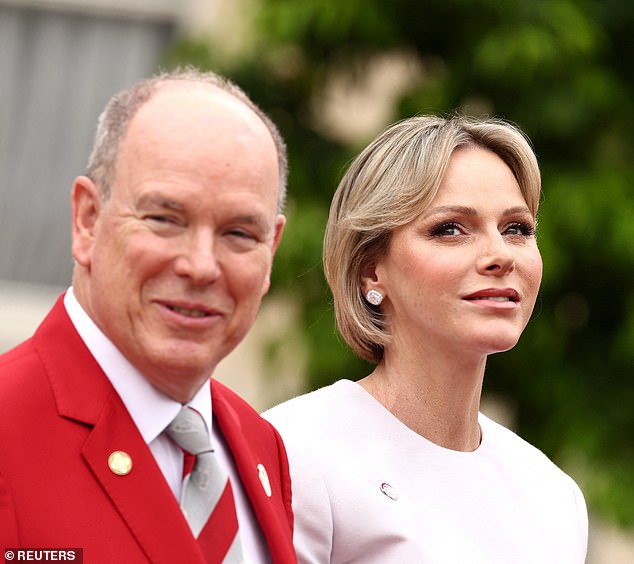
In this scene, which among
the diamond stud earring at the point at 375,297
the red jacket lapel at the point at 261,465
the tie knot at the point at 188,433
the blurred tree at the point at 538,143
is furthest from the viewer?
the blurred tree at the point at 538,143

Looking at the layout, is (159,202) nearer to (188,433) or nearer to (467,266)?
(188,433)

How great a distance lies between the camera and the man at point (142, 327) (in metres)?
2.26

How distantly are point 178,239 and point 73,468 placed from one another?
396 mm

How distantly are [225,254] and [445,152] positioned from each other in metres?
1.18

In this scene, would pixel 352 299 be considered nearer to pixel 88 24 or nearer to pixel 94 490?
pixel 94 490

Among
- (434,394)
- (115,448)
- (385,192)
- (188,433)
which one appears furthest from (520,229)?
(115,448)

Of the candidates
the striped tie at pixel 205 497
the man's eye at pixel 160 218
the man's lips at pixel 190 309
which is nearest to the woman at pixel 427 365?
the striped tie at pixel 205 497

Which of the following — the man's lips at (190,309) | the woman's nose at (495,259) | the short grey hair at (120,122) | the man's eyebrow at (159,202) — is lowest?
the woman's nose at (495,259)

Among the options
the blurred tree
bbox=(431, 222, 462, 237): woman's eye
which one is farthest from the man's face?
the blurred tree

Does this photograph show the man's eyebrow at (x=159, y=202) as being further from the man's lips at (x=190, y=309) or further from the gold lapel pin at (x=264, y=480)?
the gold lapel pin at (x=264, y=480)

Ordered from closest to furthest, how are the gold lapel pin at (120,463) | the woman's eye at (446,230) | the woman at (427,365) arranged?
the gold lapel pin at (120,463) → the woman at (427,365) → the woman's eye at (446,230)

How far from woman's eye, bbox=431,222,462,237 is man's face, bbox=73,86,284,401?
1.01 m

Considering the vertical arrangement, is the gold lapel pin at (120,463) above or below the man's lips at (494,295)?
below

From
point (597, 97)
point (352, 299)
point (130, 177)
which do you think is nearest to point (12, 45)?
point (597, 97)
